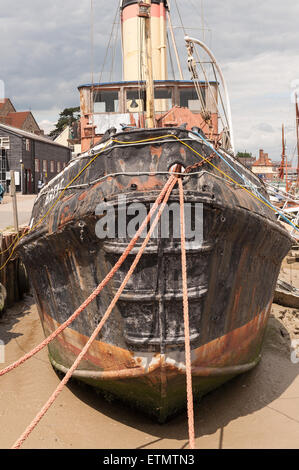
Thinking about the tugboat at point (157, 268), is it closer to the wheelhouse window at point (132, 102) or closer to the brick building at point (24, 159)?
the wheelhouse window at point (132, 102)

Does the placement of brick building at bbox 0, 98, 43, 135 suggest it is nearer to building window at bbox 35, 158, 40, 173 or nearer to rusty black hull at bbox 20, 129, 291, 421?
building window at bbox 35, 158, 40, 173

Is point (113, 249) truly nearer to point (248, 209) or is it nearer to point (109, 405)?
point (248, 209)

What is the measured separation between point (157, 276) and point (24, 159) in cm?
3104

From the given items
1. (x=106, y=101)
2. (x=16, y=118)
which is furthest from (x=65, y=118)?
(x=106, y=101)

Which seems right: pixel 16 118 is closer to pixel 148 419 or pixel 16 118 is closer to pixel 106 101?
pixel 106 101

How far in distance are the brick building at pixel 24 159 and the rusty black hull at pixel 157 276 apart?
2715 cm

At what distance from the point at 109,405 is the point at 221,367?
4.79 ft

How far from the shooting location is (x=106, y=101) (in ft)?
28.6

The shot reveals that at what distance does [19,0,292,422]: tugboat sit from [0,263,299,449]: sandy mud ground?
0.28m

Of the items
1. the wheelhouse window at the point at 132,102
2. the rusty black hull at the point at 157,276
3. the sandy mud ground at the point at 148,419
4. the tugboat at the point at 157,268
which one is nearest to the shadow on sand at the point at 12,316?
the sandy mud ground at the point at 148,419

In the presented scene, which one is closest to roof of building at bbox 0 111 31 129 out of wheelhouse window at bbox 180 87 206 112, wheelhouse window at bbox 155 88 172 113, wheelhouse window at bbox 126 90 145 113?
wheelhouse window at bbox 126 90 145 113

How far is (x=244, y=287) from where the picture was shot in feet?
15.4
